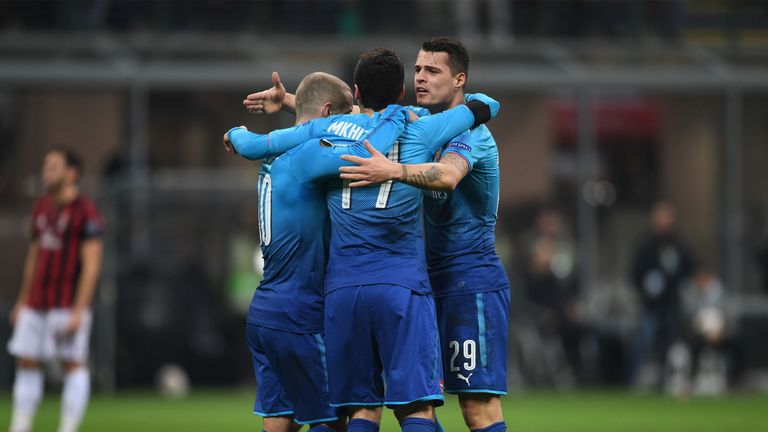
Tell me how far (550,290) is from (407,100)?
9.95 ft

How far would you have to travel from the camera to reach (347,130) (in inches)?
269

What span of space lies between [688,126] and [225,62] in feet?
21.8

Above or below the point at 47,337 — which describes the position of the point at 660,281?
above

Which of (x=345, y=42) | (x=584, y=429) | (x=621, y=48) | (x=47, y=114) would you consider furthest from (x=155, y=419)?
(x=621, y=48)

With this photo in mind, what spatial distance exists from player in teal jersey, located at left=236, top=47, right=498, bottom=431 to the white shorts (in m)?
4.77

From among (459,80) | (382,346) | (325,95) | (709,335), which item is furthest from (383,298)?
(709,335)

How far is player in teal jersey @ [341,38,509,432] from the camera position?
281 inches

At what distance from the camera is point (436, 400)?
671cm

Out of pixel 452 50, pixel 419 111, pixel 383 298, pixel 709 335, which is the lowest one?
pixel 709 335

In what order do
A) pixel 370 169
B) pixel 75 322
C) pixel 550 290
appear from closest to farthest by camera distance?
pixel 370 169 < pixel 75 322 < pixel 550 290

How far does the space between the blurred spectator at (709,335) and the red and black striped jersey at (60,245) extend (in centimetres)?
941

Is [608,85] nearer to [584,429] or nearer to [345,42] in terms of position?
[345,42]

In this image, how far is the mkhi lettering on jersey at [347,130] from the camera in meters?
6.79

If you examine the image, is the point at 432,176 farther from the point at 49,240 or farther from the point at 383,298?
the point at 49,240
